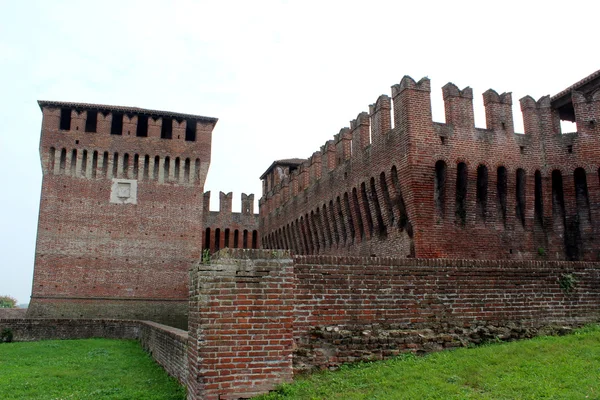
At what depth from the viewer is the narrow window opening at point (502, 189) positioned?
16.6 m

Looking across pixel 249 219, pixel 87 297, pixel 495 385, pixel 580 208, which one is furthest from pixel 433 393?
pixel 249 219

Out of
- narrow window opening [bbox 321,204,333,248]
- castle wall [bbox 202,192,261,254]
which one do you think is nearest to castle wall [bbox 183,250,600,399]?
narrow window opening [bbox 321,204,333,248]

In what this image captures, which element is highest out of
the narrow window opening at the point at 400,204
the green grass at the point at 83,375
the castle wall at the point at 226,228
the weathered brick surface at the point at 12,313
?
the castle wall at the point at 226,228

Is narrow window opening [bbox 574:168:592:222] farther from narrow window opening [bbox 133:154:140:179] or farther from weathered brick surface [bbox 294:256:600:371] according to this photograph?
narrow window opening [bbox 133:154:140:179]

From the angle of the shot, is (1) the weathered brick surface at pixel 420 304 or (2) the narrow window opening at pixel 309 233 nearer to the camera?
(1) the weathered brick surface at pixel 420 304

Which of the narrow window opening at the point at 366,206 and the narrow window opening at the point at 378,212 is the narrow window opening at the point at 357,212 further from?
the narrow window opening at the point at 378,212

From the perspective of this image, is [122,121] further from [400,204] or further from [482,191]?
[482,191]

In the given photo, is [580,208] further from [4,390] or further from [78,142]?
[78,142]

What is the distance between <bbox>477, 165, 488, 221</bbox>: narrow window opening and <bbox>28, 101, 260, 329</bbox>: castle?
1841 centimetres

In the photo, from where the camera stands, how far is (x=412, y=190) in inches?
611

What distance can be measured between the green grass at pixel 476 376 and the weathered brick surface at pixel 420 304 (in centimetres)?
36

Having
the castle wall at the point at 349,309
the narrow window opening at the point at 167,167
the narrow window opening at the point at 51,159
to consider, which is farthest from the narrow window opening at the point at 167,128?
the castle wall at the point at 349,309

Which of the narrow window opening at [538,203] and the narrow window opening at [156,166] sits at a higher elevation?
the narrow window opening at [156,166]

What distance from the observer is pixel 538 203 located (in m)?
17.2
